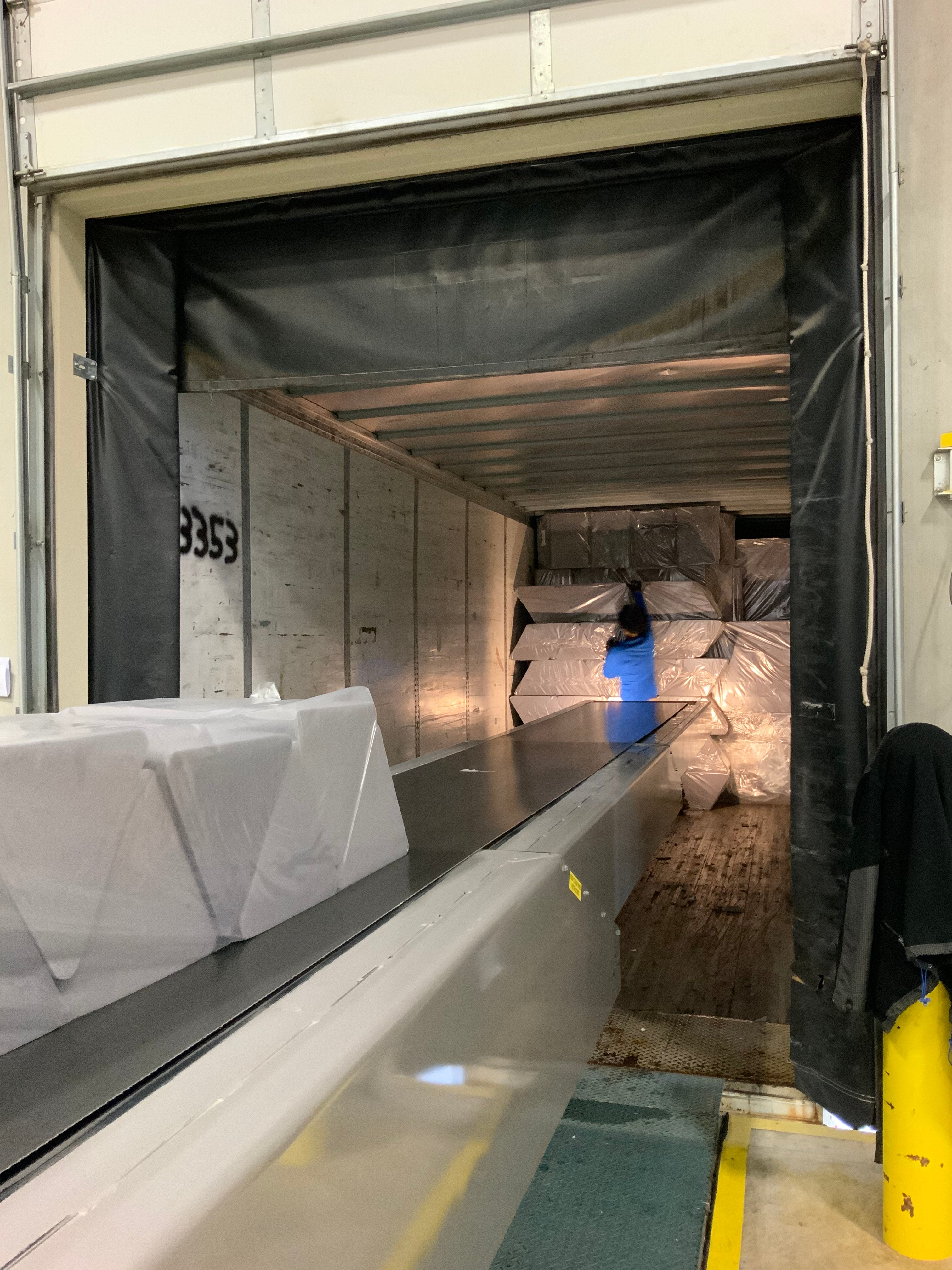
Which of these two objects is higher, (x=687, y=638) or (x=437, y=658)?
(x=687, y=638)

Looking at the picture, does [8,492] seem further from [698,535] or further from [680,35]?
[698,535]

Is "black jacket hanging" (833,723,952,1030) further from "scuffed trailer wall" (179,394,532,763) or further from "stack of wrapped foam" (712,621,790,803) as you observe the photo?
"stack of wrapped foam" (712,621,790,803)

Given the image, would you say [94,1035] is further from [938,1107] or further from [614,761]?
[614,761]

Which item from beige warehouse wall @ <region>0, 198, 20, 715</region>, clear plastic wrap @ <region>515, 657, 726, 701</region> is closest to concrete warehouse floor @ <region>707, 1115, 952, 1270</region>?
beige warehouse wall @ <region>0, 198, 20, 715</region>

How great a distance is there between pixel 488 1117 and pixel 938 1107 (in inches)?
56.5

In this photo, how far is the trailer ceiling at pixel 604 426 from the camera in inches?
169

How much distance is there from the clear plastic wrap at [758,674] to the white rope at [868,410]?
4614mm

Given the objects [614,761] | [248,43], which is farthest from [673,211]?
[614,761]

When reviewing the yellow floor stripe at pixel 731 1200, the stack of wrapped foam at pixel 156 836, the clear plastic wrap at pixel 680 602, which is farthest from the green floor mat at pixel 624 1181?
the clear plastic wrap at pixel 680 602

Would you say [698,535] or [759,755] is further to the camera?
[698,535]

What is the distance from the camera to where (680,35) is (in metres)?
2.43

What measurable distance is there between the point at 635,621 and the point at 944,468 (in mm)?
5174

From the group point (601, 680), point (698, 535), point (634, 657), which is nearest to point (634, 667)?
point (634, 657)

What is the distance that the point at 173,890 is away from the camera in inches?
53.7
